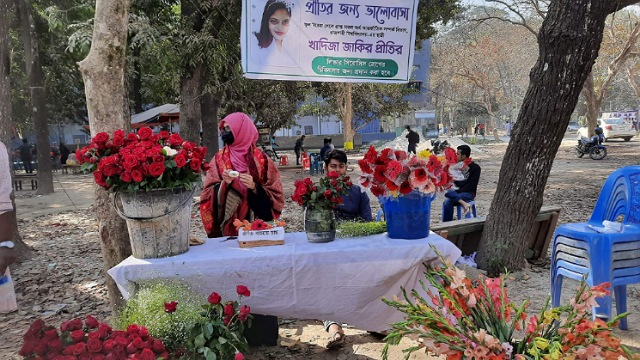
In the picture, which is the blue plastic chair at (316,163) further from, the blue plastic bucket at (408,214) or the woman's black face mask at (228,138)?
the blue plastic bucket at (408,214)

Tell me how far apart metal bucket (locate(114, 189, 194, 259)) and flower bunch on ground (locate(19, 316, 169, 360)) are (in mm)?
582

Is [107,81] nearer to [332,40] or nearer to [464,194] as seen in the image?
[332,40]

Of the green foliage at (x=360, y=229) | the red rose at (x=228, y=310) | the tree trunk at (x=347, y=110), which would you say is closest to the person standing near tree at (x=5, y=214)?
the red rose at (x=228, y=310)

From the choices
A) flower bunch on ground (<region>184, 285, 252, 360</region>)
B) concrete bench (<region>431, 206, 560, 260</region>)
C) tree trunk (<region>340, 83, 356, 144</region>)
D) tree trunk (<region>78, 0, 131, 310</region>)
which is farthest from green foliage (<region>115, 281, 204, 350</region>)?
tree trunk (<region>340, 83, 356, 144</region>)

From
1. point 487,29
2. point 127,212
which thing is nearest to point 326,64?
point 127,212

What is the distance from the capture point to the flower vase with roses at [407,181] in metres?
2.65

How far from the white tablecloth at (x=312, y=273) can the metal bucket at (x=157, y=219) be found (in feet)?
0.20

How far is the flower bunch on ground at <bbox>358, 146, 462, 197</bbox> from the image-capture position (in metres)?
2.64

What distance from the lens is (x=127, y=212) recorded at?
2482mm

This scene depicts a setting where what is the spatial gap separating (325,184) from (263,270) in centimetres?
64

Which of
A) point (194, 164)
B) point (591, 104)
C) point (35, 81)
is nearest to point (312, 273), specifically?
point (194, 164)

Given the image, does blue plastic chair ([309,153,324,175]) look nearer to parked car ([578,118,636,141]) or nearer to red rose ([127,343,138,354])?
red rose ([127,343,138,354])

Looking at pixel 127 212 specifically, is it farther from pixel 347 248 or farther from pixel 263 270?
pixel 347 248

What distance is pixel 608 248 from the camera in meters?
3.30
